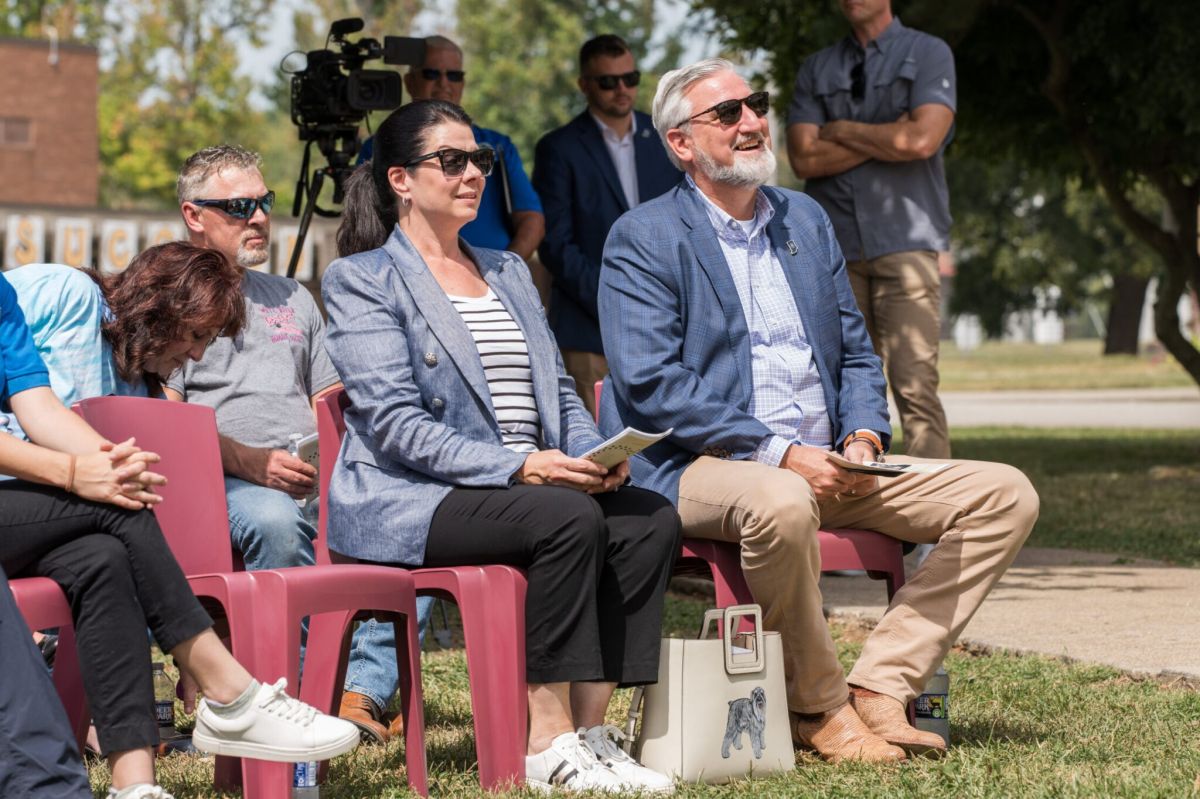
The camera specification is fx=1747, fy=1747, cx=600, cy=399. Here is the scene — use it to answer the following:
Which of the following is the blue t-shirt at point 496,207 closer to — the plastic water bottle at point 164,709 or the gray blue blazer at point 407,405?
the gray blue blazer at point 407,405

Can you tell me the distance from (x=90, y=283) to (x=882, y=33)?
3.77 meters

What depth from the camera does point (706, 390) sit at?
14.7 ft

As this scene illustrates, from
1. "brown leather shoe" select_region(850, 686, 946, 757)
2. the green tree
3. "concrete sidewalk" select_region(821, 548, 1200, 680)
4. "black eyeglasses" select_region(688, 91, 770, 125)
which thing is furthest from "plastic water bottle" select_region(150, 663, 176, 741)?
the green tree

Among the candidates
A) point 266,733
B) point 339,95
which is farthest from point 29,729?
point 339,95

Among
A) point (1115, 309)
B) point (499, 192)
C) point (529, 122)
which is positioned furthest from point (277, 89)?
point (499, 192)

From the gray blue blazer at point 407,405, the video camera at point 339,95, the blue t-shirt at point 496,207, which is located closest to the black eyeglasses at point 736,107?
the gray blue blazer at point 407,405

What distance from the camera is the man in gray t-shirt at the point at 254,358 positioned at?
4680 mm

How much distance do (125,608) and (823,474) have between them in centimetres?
176

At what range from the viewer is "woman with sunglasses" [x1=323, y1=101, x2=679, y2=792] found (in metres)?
3.93

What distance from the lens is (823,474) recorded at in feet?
→ 14.3

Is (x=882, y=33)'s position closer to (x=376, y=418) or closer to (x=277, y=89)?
(x=376, y=418)

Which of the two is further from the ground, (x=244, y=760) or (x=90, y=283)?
(x=90, y=283)

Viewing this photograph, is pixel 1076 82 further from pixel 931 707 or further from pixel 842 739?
pixel 842 739

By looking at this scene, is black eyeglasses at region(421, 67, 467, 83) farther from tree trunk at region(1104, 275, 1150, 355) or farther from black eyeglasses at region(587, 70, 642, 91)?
tree trunk at region(1104, 275, 1150, 355)
